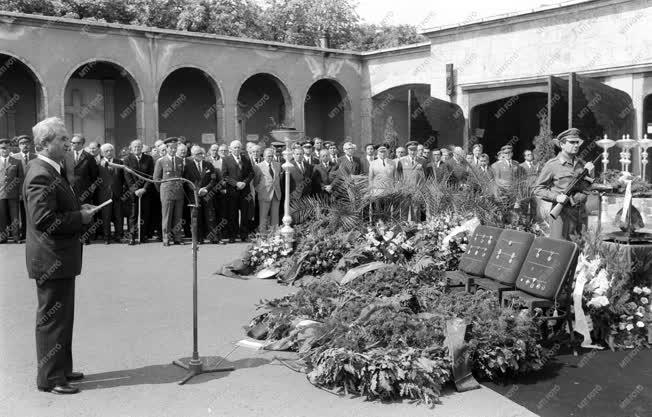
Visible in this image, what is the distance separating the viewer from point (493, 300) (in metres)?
5.96

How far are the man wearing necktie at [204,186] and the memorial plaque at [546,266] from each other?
302 inches

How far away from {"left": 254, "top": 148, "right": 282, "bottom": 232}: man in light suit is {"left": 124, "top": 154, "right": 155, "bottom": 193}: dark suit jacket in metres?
2.09

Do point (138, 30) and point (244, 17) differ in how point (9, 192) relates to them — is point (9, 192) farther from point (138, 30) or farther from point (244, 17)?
point (244, 17)

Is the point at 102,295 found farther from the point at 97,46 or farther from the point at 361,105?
the point at 361,105

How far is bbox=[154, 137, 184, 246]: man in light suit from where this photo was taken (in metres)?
12.6

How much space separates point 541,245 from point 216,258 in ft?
20.7

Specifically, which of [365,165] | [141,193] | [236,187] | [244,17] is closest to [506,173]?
[365,165]

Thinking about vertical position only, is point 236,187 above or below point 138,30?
below

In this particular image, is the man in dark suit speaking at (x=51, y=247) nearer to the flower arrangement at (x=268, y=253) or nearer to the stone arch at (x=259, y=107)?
the flower arrangement at (x=268, y=253)

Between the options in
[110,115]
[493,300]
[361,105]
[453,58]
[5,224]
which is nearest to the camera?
[493,300]

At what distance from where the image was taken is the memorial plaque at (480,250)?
7203mm

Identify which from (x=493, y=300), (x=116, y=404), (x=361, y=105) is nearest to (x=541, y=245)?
(x=493, y=300)

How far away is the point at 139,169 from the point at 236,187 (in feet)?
6.24

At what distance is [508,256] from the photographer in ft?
22.2
